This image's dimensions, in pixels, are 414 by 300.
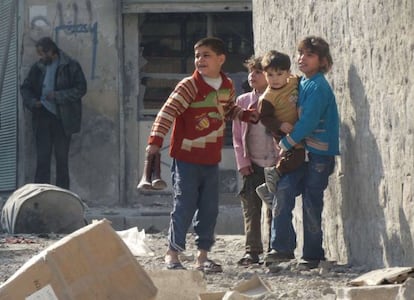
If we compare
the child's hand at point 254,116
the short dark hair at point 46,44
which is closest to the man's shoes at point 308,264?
the child's hand at point 254,116

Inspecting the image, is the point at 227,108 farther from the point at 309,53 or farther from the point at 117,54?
the point at 117,54

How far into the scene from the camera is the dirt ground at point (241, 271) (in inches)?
333

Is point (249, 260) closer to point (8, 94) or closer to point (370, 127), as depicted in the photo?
point (370, 127)

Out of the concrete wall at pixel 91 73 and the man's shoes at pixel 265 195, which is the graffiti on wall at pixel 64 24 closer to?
the concrete wall at pixel 91 73

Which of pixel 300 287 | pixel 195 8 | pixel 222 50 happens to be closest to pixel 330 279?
pixel 300 287

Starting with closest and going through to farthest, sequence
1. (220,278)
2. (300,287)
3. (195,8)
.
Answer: (300,287) < (220,278) < (195,8)

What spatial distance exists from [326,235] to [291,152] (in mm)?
975

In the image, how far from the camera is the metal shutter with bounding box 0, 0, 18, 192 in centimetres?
1795

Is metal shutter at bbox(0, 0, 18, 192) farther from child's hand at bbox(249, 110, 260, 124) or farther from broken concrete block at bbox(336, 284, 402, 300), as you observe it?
broken concrete block at bbox(336, 284, 402, 300)

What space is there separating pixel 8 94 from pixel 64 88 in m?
1.16

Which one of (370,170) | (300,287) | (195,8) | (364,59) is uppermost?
(195,8)

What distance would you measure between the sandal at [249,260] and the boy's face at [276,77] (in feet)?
4.14

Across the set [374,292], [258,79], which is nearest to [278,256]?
[258,79]

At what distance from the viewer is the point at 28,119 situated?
17.9 meters
